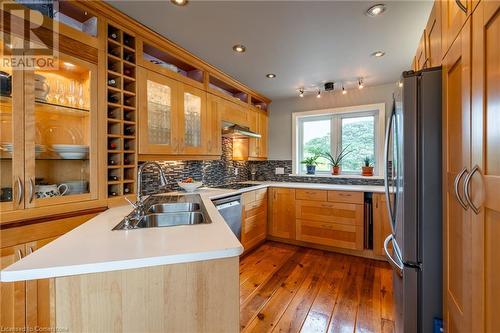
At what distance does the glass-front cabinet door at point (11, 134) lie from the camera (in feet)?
4.01

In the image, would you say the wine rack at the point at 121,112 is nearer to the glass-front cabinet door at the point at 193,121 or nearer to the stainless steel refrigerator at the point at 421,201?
the glass-front cabinet door at the point at 193,121

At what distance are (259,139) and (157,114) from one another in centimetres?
205

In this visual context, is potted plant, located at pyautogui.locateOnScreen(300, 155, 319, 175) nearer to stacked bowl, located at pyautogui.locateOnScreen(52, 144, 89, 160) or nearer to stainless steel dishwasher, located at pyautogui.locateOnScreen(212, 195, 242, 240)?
stainless steel dishwasher, located at pyautogui.locateOnScreen(212, 195, 242, 240)

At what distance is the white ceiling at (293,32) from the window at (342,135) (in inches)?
29.7

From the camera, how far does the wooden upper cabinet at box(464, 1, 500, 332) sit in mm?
603

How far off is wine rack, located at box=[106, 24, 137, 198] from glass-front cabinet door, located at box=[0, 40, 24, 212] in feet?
1.62

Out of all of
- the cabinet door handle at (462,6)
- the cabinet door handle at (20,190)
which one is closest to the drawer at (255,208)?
the cabinet door handle at (20,190)

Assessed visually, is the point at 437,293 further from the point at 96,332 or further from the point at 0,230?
the point at 0,230

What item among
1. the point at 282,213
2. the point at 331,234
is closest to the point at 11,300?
the point at 282,213

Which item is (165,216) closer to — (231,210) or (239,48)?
(231,210)

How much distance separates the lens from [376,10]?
1607 mm

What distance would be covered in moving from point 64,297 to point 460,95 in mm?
1638

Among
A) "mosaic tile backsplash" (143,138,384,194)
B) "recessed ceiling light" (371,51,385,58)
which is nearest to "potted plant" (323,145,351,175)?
"mosaic tile backsplash" (143,138,384,194)

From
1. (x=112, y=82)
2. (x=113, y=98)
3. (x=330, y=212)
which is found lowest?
(x=330, y=212)
